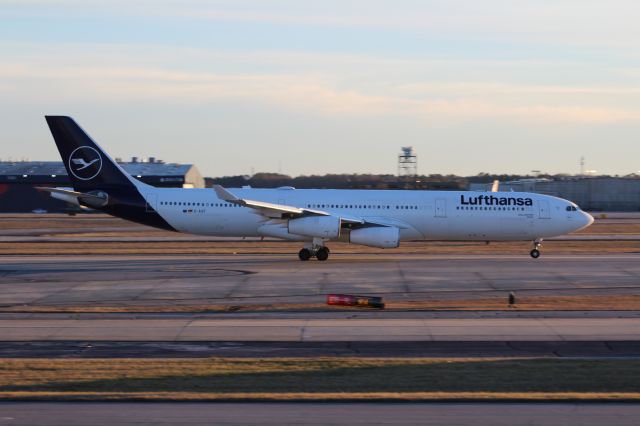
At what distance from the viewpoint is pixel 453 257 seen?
4056 cm

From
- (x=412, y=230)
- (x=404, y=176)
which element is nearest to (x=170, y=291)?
(x=412, y=230)

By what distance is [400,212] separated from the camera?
4084 cm

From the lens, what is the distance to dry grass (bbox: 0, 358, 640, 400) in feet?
44.5

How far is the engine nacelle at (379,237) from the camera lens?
127ft

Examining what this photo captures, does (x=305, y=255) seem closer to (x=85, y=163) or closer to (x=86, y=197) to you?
(x=86, y=197)

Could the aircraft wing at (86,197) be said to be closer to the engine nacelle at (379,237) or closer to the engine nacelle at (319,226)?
the engine nacelle at (319,226)

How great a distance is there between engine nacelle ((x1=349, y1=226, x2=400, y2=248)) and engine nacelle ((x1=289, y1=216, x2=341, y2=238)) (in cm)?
107

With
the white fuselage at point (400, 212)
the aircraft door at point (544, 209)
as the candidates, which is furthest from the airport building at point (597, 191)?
the white fuselage at point (400, 212)

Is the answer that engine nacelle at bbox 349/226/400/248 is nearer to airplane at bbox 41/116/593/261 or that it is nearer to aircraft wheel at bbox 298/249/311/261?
airplane at bbox 41/116/593/261

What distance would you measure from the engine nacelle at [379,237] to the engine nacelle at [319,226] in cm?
107

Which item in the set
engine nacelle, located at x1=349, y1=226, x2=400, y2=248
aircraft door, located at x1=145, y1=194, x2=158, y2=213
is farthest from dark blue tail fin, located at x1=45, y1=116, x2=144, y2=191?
engine nacelle, located at x1=349, y1=226, x2=400, y2=248
